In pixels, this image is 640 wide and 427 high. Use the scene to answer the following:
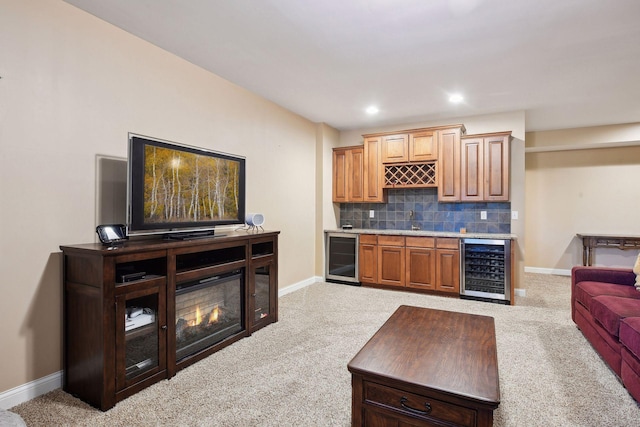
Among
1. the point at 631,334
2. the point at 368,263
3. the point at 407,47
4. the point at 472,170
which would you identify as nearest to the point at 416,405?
the point at 631,334

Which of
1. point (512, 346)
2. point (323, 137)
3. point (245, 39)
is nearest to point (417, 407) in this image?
point (512, 346)

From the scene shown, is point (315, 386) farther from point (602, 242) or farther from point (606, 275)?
point (602, 242)

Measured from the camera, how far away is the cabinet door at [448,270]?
4.47 m

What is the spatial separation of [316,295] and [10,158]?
Answer: 3494 millimetres

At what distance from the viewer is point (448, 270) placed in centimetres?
451

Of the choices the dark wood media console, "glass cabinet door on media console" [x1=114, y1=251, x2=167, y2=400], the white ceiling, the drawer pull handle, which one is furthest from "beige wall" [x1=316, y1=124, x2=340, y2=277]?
the drawer pull handle

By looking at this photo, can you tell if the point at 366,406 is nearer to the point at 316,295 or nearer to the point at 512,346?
the point at 512,346

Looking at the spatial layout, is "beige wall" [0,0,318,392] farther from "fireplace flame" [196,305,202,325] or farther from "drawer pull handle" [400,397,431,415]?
"drawer pull handle" [400,397,431,415]

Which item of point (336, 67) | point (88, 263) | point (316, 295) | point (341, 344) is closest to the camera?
point (88, 263)

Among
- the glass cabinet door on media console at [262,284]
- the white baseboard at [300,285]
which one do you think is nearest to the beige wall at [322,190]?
the white baseboard at [300,285]

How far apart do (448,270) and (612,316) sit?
2.16 meters

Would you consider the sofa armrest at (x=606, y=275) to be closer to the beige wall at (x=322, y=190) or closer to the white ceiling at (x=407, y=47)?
the white ceiling at (x=407, y=47)

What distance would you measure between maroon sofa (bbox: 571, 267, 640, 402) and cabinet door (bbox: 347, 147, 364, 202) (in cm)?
303

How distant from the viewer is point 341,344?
2973mm
